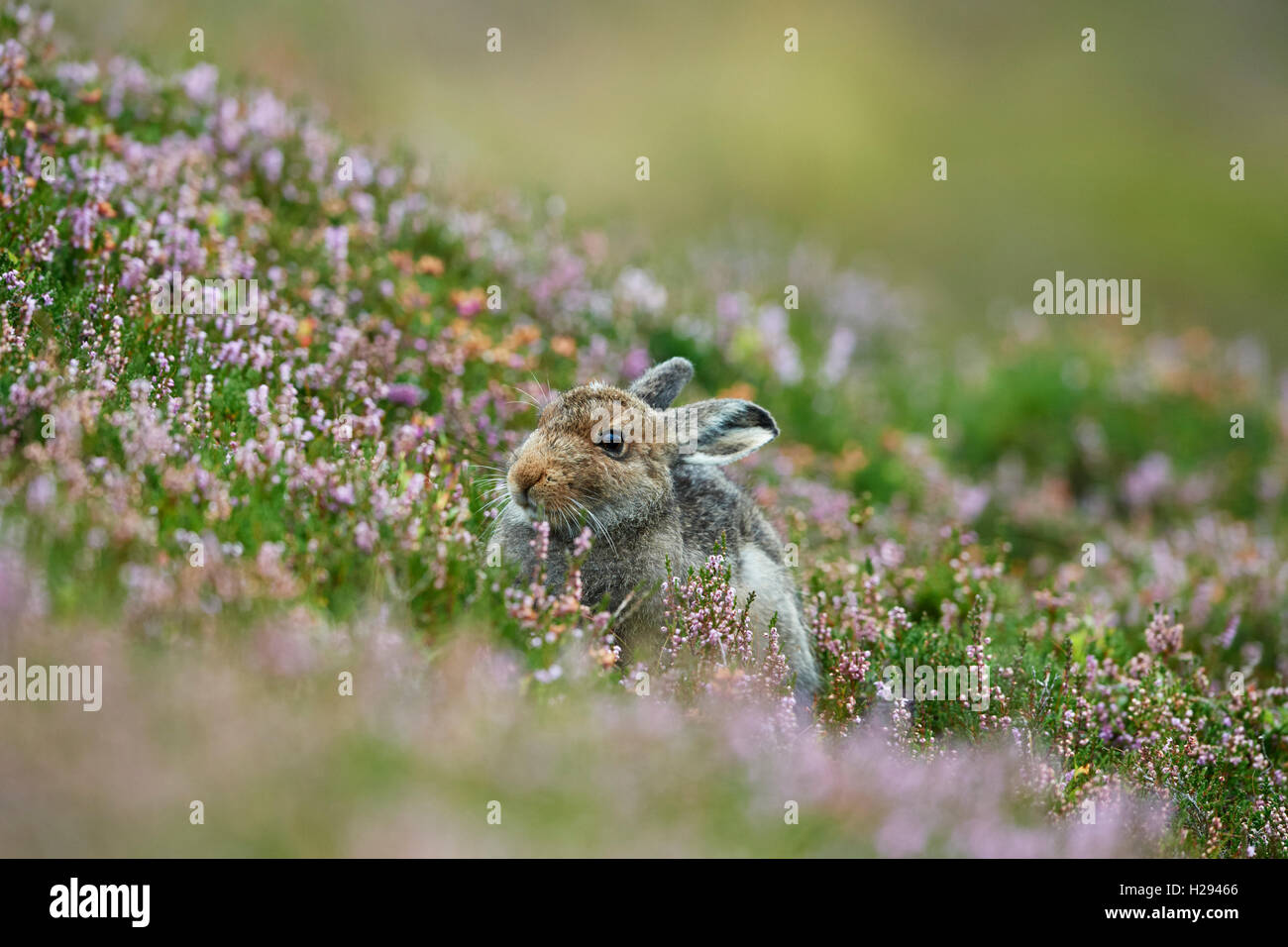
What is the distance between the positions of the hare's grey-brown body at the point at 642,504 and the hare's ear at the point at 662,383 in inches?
13.6

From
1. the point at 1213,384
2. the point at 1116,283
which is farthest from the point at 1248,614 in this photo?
the point at 1116,283

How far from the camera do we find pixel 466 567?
5.97m

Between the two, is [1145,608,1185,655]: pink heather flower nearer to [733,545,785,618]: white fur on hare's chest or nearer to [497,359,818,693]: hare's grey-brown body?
[497,359,818,693]: hare's grey-brown body

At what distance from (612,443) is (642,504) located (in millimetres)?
436

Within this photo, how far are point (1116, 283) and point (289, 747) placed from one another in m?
22.5

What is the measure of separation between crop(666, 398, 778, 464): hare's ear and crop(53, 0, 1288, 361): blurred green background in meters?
11.5

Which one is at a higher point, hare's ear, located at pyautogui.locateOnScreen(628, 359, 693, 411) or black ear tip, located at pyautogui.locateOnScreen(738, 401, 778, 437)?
hare's ear, located at pyautogui.locateOnScreen(628, 359, 693, 411)

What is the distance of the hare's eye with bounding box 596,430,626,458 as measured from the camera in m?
7.21

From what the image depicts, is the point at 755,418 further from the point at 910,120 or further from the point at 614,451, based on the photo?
the point at 910,120

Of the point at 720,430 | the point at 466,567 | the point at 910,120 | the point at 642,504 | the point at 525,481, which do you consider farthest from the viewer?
the point at 910,120

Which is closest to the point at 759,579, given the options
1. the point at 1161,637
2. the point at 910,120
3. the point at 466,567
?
the point at 466,567

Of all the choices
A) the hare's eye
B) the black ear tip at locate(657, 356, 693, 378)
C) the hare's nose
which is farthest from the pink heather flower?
the hare's nose

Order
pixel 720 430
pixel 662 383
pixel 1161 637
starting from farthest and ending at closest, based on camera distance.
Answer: pixel 1161 637 < pixel 662 383 < pixel 720 430
